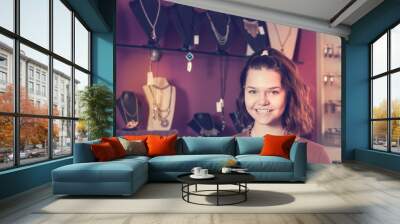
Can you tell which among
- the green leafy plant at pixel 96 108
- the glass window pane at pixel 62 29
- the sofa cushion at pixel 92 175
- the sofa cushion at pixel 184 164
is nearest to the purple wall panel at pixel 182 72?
the green leafy plant at pixel 96 108

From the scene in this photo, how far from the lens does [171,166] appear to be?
5883 mm

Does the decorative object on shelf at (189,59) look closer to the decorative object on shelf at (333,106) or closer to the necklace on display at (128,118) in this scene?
the necklace on display at (128,118)

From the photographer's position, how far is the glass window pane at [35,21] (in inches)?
213

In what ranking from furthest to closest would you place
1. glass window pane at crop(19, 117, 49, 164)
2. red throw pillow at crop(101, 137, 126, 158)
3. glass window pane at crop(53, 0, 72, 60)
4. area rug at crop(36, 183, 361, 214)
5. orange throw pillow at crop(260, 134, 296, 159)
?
glass window pane at crop(53, 0, 72, 60) → orange throw pillow at crop(260, 134, 296, 159) → red throw pillow at crop(101, 137, 126, 158) → glass window pane at crop(19, 117, 49, 164) → area rug at crop(36, 183, 361, 214)

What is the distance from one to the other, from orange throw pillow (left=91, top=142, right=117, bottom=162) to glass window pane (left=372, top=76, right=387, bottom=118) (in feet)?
20.8

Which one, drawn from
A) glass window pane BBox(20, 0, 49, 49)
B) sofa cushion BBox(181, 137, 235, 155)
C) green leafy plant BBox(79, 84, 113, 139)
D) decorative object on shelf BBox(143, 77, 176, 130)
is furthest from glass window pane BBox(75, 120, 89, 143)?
sofa cushion BBox(181, 137, 235, 155)

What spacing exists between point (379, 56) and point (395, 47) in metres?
0.80

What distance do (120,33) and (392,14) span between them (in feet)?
20.0

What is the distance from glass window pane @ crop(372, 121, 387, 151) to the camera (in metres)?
8.52

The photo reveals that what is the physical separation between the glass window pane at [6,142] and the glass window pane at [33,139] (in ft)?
0.77

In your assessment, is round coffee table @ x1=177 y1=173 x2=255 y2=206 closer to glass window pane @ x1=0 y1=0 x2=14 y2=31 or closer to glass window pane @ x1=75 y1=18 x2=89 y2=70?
glass window pane @ x1=0 y1=0 x2=14 y2=31

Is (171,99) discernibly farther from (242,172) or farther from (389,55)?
(389,55)

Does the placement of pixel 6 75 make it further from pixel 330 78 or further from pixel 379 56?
pixel 379 56

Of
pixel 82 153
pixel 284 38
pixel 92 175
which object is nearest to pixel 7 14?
pixel 82 153
